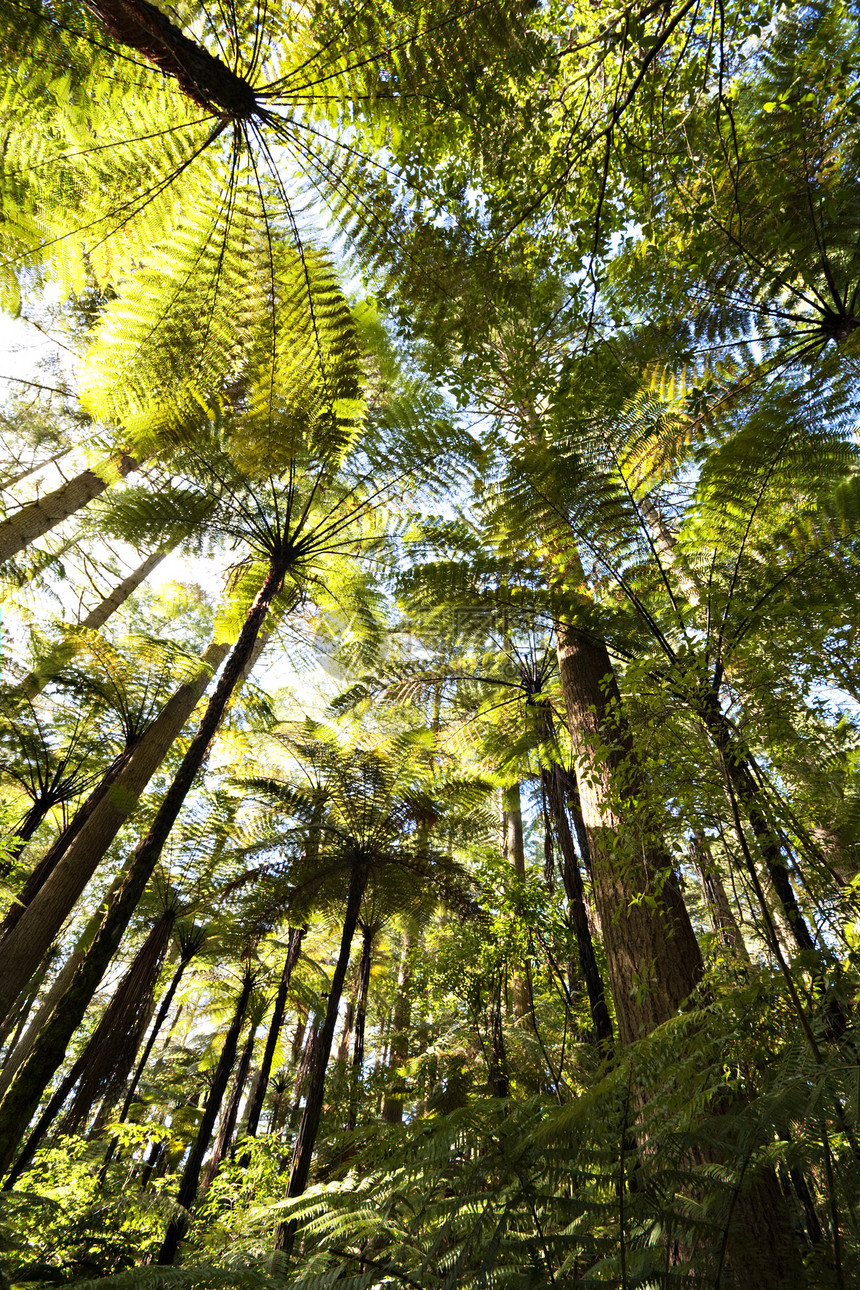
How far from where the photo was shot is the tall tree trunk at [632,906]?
7.84 ft

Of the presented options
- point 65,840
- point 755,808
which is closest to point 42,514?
point 65,840

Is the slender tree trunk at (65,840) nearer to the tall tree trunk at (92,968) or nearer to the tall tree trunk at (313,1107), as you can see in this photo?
the tall tree trunk at (313,1107)

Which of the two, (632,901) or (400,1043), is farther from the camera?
(400,1043)

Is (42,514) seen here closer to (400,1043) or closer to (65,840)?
(65,840)

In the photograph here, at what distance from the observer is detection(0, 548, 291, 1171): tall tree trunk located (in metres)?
1.87

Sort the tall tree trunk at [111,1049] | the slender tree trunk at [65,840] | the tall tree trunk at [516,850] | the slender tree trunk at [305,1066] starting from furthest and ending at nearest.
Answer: the tall tree trunk at [516,850], the slender tree trunk at [65,840], the slender tree trunk at [305,1066], the tall tree trunk at [111,1049]

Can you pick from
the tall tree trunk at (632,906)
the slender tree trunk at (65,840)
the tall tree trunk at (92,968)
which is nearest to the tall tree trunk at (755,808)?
the tall tree trunk at (632,906)

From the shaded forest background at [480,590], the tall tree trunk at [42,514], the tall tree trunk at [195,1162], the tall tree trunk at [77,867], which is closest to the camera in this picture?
the shaded forest background at [480,590]

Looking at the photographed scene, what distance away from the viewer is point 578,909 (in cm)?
378

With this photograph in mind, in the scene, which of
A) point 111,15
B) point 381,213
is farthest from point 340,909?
point 111,15

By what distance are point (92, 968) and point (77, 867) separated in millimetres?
3014

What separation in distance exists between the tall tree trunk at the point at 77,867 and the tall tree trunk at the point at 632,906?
289cm

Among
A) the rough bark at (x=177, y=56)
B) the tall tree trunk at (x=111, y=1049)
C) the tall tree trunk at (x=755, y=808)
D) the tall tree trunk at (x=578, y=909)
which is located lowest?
the tall tree trunk at (x=111, y=1049)

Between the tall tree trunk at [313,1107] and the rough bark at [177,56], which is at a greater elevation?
the rough bark at [177,56]
